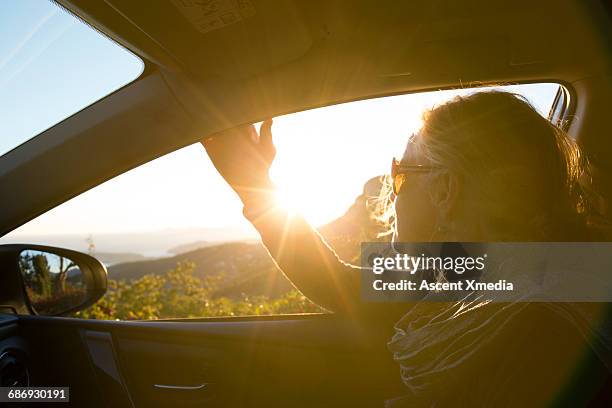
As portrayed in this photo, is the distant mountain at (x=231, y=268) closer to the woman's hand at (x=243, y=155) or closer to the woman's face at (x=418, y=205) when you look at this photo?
the woman's hand at (x=243, y=155)

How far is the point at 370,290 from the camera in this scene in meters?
2.72

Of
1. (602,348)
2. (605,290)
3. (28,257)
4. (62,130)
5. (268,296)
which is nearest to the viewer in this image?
(602,348)

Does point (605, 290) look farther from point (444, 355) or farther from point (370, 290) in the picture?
point (370, 290)

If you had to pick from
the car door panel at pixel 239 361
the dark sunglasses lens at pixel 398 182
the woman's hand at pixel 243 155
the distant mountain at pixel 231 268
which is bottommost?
the car door panel at pixel 239 361

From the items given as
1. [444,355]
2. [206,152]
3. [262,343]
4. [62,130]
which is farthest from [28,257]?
[444,355]

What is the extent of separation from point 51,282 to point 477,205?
240 cm

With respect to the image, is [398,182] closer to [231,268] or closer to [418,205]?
[418,205]

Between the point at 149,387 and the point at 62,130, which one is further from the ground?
the point at 62,130

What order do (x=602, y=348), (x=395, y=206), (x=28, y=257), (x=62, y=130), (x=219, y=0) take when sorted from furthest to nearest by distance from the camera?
1. (x=28, y=257)
2. (x=62, y=130)
3. (x=395, y=206)
4. (x=219, y=0)
5. (x=602, y=348)

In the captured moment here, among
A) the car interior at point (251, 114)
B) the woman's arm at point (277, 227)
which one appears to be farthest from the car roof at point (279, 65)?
the woman's arm at point (277, 227)

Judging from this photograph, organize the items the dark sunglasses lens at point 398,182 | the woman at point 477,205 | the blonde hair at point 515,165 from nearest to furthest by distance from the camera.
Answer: the woman at point 477,205, the blonde hair at point 515,165, the dark sunglasses lens at point 398,182

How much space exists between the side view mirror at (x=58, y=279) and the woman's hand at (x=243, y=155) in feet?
3.56

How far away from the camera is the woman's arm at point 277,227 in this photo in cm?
246

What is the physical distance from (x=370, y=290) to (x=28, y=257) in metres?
1.88
